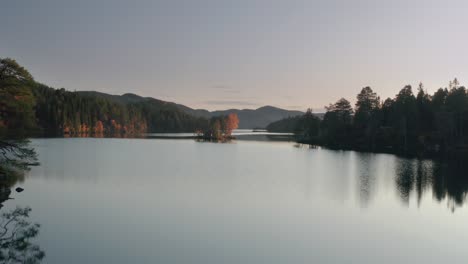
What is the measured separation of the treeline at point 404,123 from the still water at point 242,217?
2141 inches

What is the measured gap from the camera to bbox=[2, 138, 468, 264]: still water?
2081cm

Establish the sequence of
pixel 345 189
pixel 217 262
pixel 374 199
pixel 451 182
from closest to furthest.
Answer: pixel 217 262 → pixel 374 199 → pixel 345 189 → pixel 451 182

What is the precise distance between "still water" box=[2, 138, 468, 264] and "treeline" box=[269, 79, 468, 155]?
5439cm

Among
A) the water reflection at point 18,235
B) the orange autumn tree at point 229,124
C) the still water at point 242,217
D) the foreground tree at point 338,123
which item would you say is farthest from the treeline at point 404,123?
the water reflection at point 18,235

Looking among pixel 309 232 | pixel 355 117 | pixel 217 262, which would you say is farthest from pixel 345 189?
pixel 355 117

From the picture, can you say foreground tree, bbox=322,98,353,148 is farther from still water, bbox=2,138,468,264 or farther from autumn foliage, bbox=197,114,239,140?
still water, bbox=2,138,468,264

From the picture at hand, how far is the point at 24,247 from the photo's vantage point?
1977cm

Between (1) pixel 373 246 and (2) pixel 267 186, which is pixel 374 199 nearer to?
(2) pixel 267 186

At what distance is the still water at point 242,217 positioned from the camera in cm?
2081

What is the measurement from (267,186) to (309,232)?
1727 cm

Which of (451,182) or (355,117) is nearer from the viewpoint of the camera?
(451,182)

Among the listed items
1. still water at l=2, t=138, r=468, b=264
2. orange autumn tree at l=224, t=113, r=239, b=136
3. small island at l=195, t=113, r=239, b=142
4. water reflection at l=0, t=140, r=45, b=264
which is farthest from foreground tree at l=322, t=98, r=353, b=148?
water reflection at l=0, t=140, r=45, b=264

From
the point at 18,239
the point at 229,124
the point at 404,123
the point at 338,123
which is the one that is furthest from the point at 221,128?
the point at 18,239

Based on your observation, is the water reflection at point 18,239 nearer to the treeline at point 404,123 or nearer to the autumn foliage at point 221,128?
the treeline at point 404,123
